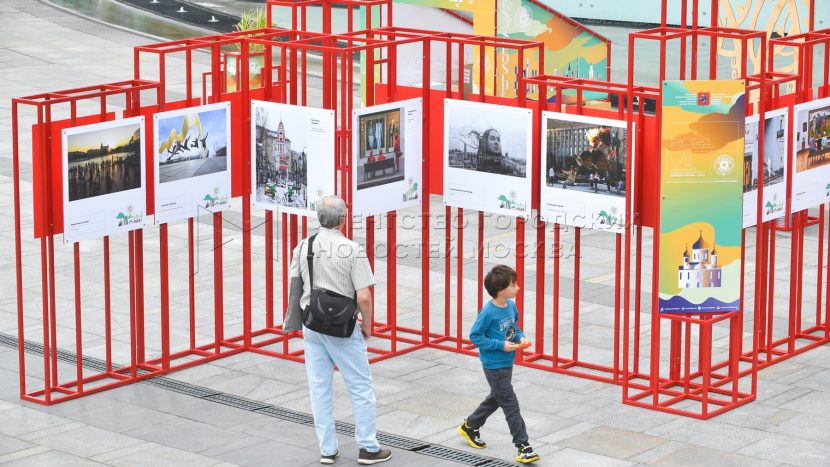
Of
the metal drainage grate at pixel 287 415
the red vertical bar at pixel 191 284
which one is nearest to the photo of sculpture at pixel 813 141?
the metal drainage grate at pixel 287 415

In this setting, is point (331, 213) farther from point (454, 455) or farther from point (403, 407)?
point (403, 407)

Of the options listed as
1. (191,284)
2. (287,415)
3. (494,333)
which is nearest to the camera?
(494,333)

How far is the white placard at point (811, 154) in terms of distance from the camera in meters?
10.7

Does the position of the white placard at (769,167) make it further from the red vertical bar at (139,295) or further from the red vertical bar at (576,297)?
the red vertical bar at (139,295)

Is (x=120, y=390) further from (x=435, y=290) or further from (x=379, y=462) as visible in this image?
(x=435, y=290)

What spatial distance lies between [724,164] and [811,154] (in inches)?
66.7

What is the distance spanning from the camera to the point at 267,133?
36.0 feet

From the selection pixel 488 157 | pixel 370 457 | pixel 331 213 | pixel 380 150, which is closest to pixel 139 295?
pixel 380 150

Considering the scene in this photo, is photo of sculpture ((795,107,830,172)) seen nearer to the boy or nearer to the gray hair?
the boy

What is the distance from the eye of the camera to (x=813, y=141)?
10.9 metres

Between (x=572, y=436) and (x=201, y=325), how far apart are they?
161 inches

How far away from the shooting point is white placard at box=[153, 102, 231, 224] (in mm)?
10539

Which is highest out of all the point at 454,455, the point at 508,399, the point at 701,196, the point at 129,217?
the point at 701,196

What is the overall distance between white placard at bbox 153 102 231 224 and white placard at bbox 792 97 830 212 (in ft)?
A: 14.3
